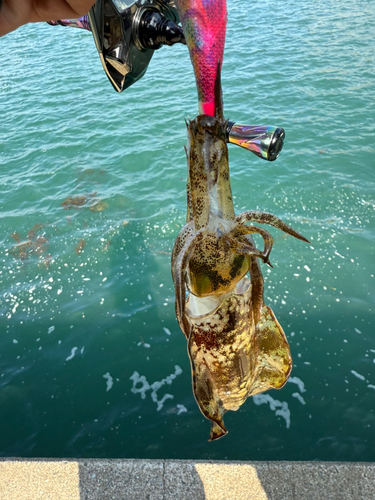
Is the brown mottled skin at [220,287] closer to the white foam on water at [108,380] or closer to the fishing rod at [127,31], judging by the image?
the fishing rod at [127,31]

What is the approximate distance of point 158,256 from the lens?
25.0 ft

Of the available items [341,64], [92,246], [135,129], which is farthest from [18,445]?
[341,64]

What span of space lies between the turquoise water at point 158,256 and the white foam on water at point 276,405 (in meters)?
0.02

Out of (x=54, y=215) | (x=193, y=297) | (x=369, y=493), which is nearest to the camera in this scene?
(x=193, y=297)

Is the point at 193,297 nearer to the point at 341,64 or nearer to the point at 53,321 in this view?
the point at 53,321

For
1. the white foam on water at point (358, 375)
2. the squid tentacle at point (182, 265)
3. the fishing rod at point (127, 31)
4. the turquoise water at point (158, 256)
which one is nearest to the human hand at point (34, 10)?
the fishing rod at point (127, 31)

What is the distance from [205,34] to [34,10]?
937 mm

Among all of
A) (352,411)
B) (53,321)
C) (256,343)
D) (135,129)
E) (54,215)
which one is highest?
(256,343)

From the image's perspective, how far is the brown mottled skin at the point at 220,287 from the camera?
139 cm

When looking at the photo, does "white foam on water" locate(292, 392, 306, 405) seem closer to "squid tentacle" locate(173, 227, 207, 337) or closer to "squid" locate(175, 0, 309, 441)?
"squid" locate(175, 0, 309, 441)

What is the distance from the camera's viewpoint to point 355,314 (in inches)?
248

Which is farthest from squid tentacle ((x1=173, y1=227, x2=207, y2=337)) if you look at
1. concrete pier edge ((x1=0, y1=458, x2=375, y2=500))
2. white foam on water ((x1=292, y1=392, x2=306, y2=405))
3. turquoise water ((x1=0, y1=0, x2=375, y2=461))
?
white foam on water ((x1=292, y1=392, x2=306, y2=405))

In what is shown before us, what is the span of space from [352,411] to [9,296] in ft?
17.8

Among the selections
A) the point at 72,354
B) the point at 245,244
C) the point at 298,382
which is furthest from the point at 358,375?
the point at 245,244
